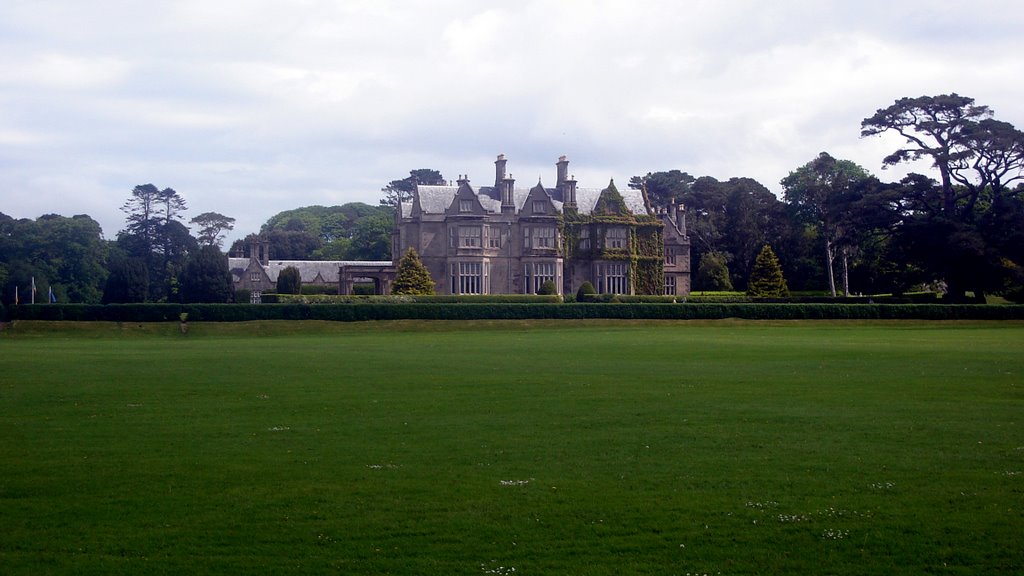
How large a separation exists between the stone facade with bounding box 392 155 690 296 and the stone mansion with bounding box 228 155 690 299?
0.25ft

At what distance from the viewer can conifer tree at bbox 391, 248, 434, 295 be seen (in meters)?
67.6

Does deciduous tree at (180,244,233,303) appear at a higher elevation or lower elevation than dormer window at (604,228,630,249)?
lower

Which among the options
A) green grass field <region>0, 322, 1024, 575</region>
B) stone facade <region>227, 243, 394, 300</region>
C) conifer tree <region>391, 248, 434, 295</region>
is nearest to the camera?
green grass field <region>0, 322, 1024, 575</region>

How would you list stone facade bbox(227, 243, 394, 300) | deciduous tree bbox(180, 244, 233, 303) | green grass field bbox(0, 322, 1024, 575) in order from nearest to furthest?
1. green grass field bbox(0, 322, 1024, 575)
2. deciduous tree bbox(180, 244, 233, 303)
3. stone facade bbox(227, 243, 394, 300)

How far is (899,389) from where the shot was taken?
22250mm

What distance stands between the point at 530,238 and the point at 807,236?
30899mm

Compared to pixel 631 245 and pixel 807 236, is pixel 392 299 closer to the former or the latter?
pixel 631 245

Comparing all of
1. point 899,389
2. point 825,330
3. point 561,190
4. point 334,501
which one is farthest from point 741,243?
point 334,501

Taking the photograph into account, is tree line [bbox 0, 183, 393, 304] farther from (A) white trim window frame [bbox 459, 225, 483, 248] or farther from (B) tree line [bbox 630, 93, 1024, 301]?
(B) tree line [bbox 630, 93, 1024, 301]

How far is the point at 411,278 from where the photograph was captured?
6762cm

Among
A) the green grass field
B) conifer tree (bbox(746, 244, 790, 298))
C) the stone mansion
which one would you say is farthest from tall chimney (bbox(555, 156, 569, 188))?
the green grass field

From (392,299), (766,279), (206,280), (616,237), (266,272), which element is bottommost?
(392,299)

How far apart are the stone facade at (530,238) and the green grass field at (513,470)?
4755cm

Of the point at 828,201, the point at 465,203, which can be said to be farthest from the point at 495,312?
the point at 828,201
